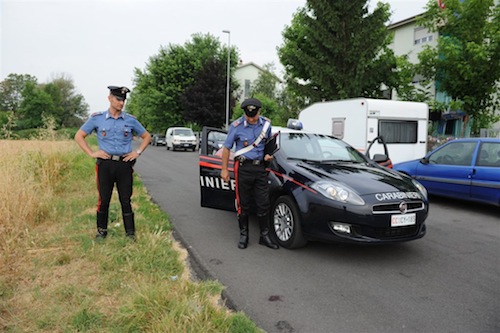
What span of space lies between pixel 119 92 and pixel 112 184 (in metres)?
1.09

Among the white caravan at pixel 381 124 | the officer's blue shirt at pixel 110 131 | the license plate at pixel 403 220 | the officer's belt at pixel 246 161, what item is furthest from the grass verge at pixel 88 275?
the white caravan at pixel 381 124

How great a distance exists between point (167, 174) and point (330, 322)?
10.2 meters

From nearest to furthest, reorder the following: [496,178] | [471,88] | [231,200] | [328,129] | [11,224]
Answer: [11,224], [231,200], [496,178], [328,129], [471,88]

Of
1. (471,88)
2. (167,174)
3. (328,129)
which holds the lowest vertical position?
(167,174)

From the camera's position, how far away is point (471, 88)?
14.4 metres

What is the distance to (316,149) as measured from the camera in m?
5.37

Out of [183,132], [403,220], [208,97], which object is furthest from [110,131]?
[208,97]

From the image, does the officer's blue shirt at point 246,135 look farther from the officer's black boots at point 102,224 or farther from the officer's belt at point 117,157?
the officer's black boots at point 102,224

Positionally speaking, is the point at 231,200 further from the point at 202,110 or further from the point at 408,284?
the point at 202,110

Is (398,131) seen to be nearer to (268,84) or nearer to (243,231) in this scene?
(243,231)

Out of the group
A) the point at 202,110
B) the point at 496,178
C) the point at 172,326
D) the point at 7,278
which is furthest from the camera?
the point at 202,110

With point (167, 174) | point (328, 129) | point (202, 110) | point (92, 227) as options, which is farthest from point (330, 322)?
point (202, 110)

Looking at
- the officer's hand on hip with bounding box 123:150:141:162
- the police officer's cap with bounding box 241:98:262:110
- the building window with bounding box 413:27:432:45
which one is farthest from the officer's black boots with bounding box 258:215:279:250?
the building window with bounding box 413:27:432:45

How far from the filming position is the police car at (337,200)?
13.1ft
